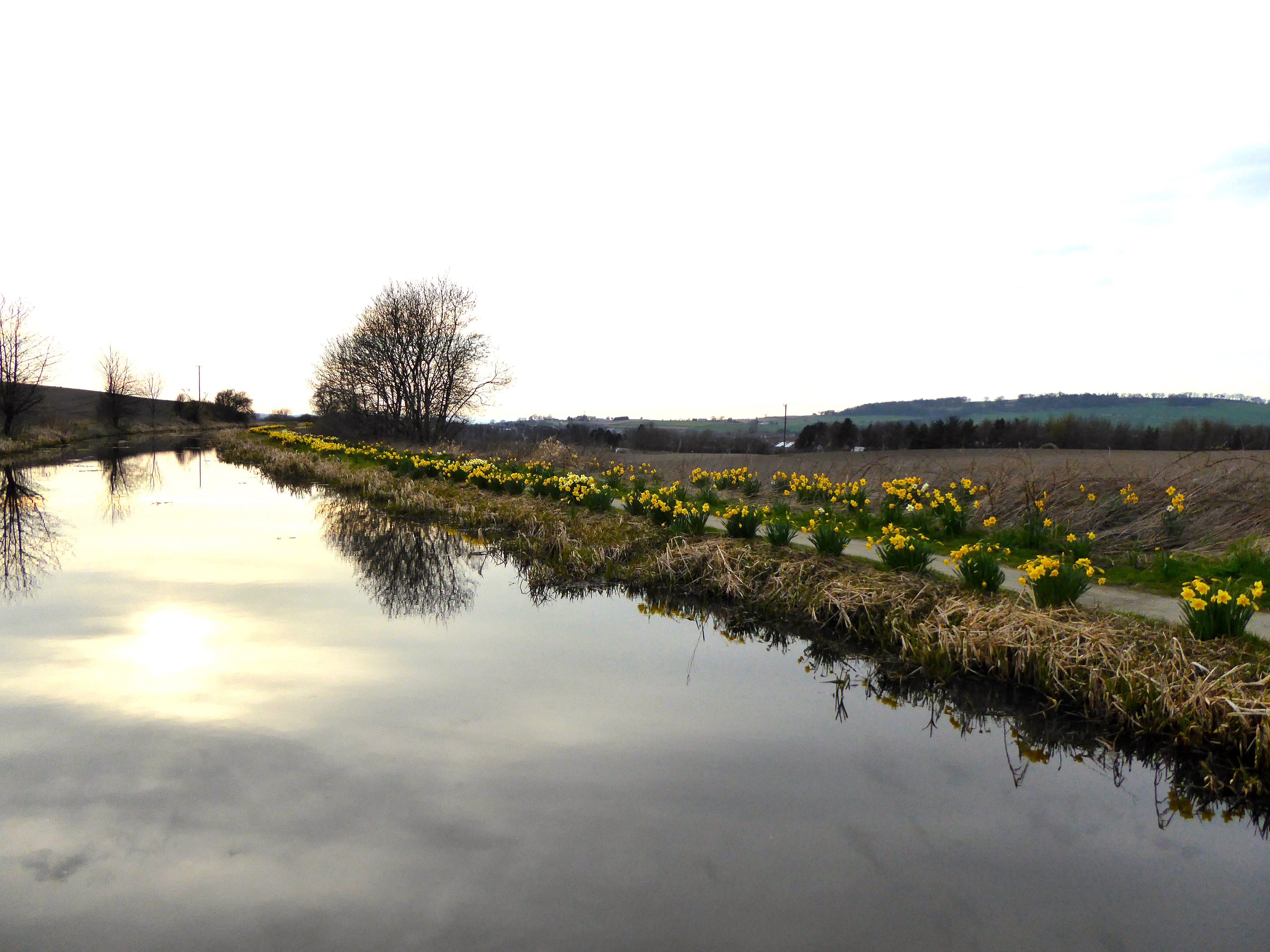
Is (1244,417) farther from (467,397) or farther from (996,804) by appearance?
(996,804)

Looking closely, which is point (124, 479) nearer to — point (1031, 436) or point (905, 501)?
point (905, 501)

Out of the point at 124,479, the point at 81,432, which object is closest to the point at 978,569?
the point at 124,479

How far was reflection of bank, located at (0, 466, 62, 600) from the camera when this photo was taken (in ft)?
28.8

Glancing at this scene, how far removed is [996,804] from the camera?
3848 millimetres

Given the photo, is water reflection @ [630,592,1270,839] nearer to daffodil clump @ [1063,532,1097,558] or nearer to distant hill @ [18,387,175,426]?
daffodil clump @ [1063,532,1097,558]

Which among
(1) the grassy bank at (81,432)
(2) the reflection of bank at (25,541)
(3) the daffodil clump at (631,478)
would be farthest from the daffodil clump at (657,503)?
(1) the grassy bank at (81,432)

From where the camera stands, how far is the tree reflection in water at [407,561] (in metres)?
8.11

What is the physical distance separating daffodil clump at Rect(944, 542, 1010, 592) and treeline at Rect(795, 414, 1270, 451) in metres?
19.8

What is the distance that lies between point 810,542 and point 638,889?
22.1ft

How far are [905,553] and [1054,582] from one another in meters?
1.67

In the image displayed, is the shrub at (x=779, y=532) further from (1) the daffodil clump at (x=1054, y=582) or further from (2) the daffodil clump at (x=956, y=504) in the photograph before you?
(1) the daffodil clump at (x=1054, y=582)

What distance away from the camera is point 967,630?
5.84 meters

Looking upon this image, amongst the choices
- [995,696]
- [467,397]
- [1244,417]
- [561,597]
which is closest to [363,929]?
[995,696]

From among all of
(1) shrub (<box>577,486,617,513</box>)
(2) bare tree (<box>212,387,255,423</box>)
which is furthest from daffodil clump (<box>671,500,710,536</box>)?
(2) bare tree (<box>212,387,255,423</box>)
